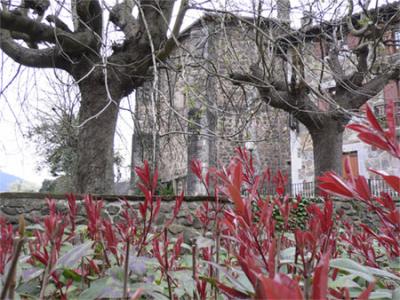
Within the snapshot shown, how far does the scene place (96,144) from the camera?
527 centimetres

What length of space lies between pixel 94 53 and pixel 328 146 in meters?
4.99

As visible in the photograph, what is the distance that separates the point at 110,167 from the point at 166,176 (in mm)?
9085

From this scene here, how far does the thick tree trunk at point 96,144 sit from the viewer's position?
5.19 metres

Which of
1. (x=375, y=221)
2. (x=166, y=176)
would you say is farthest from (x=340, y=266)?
(x=166, y=176)

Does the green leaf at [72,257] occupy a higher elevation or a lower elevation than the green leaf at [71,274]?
higher

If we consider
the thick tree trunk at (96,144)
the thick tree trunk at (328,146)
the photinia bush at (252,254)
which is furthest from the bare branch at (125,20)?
the photinia bush at (252,254)

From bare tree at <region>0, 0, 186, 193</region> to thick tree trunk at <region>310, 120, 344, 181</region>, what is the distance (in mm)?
4143

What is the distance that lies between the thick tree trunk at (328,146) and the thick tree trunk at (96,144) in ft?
15.1

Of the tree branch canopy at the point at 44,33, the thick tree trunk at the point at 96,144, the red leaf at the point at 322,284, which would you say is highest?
the tree branch canopy at the point at 44,33

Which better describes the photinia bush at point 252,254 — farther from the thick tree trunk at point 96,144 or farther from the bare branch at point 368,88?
the bare branch at point 368,88

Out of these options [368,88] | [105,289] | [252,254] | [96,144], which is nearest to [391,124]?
[252,254]

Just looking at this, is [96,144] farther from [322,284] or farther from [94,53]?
[322,284]

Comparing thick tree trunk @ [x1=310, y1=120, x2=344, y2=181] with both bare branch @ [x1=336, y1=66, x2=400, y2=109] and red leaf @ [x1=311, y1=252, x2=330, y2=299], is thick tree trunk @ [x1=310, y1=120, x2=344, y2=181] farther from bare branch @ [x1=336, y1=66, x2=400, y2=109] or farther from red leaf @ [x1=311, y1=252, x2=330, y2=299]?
red leaf @ [x1=311, y1=252, x2=330, y2=299]

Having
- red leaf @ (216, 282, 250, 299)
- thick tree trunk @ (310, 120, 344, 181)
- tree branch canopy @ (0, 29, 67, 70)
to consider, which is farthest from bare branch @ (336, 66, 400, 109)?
red leaf @ (216, 282, 250, 299)
